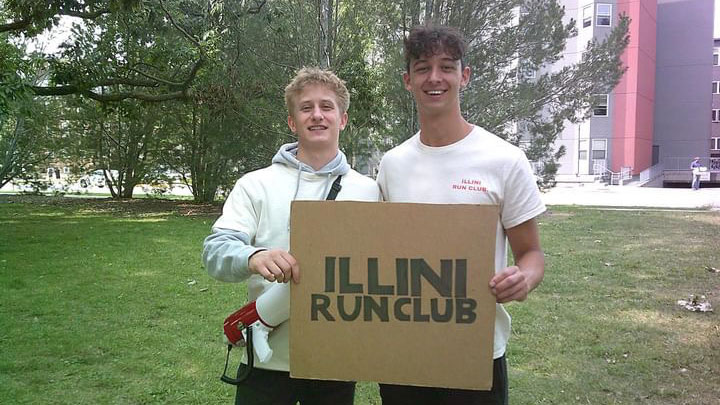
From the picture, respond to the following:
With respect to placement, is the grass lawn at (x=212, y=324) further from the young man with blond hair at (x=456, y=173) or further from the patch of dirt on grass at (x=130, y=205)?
the patch of dirt on grass at (x=130, y=205)

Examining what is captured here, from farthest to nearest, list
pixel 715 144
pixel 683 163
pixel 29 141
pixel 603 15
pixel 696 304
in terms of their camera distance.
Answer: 1. pixel 715 144
2. pixel 683 163
3. pixel 603 15
4. pixel 29 141
5. pixel 696 304

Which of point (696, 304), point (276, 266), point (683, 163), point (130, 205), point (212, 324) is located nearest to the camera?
point (276, 266)

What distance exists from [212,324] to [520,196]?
3.87 m

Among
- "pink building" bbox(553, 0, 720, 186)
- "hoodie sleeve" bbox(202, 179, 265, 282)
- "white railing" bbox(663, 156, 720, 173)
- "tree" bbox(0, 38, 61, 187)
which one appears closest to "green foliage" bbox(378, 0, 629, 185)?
"hoodie sleeve" bbox(202, 179, 265, 282)

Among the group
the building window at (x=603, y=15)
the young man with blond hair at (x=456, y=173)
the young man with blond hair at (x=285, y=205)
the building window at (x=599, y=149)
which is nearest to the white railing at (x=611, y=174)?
the building window at (x=599, y=149)

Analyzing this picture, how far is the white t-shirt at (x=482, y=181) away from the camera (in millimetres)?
1758

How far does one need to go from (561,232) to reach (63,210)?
13059 millimetres

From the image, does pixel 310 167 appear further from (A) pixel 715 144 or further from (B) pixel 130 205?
(A) pixel 715 144

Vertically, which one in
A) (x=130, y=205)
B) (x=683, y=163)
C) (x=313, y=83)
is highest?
(x=683, y=163)

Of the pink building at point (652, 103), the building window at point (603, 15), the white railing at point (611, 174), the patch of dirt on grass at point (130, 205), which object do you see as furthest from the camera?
the white railing at point (611, 174)

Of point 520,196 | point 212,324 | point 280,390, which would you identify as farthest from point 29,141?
point 520,196

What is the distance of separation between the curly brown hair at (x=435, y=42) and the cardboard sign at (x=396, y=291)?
22.5 inches

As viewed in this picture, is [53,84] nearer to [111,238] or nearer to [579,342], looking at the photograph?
[111,238]

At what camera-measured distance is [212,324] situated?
16.3 feet
